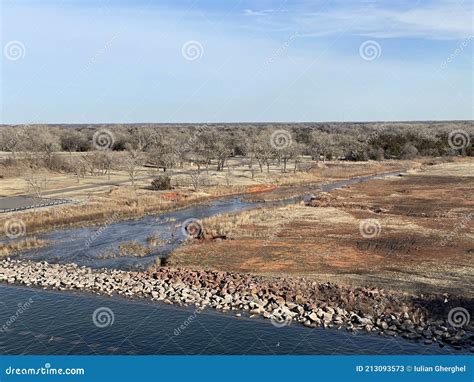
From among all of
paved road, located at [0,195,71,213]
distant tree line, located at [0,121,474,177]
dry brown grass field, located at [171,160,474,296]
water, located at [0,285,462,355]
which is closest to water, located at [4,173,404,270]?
dry brown grass field, located at [171,160,474,296]

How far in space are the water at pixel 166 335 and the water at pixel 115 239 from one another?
685 cm

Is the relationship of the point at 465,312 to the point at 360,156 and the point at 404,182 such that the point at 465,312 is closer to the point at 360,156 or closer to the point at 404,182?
the point at 404,182

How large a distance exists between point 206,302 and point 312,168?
6234 cm

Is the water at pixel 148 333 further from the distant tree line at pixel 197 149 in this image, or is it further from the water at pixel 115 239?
the distant tree line at pixel 197 149

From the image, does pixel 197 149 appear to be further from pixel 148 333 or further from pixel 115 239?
pixel 148 333

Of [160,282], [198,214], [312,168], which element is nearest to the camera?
[160,282]

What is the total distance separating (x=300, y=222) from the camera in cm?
3666

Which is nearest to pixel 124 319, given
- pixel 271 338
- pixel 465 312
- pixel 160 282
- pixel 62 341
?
pixel 62 341

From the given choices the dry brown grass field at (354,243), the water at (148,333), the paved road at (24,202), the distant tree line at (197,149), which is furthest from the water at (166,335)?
the distant tree line at (197,149)

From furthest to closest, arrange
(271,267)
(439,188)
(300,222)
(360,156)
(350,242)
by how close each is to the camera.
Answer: (360,156), (439,188), (300,222), (350,242), (271,267)

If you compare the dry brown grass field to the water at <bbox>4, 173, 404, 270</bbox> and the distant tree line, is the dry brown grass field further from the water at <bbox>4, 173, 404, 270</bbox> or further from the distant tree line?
the distant tree line

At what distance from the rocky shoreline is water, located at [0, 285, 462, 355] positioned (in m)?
0.68

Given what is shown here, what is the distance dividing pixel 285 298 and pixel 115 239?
15911 mm

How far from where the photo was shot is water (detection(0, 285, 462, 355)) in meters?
15.8
